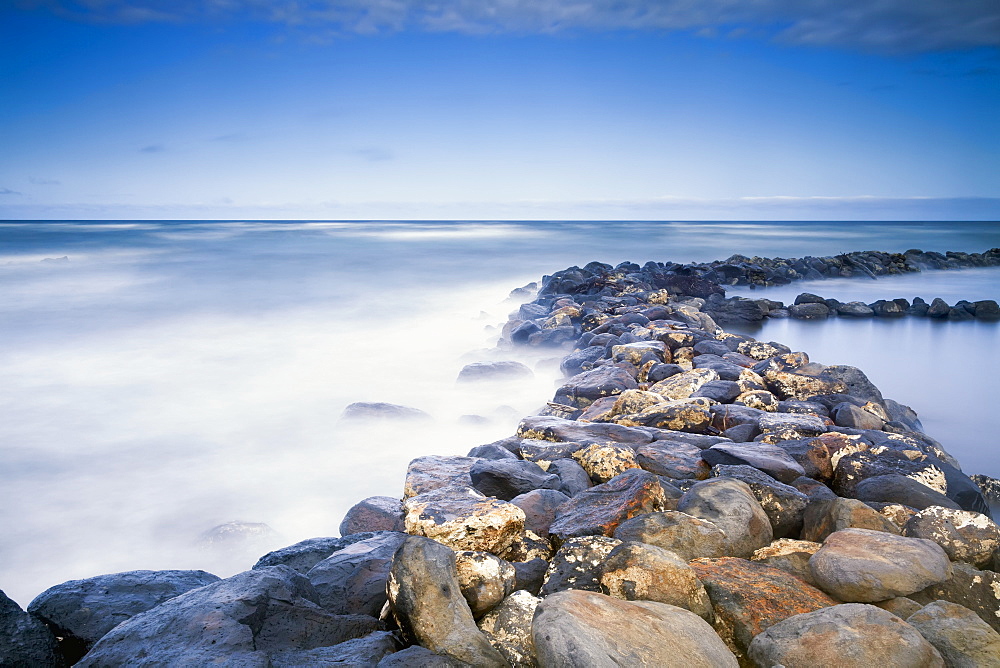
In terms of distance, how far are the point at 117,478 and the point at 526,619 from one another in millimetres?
3710

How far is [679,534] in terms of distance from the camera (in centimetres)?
209

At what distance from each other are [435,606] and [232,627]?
22.1 inches

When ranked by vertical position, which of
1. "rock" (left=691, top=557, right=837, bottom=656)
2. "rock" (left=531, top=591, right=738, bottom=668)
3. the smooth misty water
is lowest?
the smooth misty water

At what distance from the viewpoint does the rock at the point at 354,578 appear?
1971mm

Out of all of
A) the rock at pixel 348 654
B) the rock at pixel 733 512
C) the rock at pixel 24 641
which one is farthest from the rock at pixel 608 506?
the rock at pixel 24 641

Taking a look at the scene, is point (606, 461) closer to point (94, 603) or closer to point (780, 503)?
point (780, 503)

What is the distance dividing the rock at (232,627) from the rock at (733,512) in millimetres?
1267

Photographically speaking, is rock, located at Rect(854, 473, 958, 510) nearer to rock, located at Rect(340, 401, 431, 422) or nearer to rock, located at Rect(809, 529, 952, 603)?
rock, located at Rect(809, 529, 952, 603)

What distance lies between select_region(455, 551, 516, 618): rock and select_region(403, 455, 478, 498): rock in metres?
0.71

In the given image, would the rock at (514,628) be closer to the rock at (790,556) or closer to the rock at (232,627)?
the rock at (232,627)

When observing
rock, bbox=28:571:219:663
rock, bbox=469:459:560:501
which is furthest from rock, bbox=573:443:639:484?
rock, bbox=28:571:219:663

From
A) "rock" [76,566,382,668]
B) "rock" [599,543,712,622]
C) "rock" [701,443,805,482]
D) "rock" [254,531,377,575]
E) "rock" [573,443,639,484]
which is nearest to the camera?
"rock" [76,566,382,668]

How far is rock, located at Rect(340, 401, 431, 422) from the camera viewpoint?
4801mm

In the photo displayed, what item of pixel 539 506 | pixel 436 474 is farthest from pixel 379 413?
pixel 539 506
